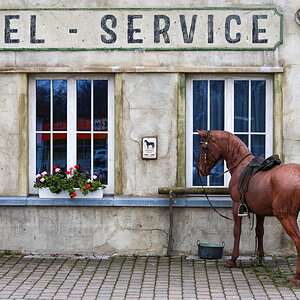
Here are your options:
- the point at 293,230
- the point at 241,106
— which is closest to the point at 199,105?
the point at 241,106

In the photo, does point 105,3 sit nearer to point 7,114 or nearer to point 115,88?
point 115,88

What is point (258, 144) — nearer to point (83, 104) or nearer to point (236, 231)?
point (236, 231)

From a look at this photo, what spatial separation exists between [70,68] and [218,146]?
2701 millimetres

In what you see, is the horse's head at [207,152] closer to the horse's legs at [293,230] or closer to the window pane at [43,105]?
the horse's legs at [293,230]

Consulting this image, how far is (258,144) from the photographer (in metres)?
Result: 10.7

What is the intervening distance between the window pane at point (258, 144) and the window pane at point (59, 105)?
303 centimetres

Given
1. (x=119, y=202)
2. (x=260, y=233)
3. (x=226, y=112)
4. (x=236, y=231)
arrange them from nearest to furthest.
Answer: (x=236, y=231) → (x=260, y=233) → (x=119, y=202) → (x=226, y=112)

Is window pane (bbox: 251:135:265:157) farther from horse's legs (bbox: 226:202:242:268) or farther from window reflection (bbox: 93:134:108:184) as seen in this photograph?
window reflection (bbox: 93:134:108:184)

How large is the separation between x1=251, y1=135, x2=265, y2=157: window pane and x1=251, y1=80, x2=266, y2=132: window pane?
0.37 ft

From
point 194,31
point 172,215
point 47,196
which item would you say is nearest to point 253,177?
point 172,215

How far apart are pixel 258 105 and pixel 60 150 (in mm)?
3261

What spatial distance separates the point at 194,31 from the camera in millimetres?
10422

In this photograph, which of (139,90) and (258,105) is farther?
(258,105)

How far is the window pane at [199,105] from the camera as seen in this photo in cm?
1069
